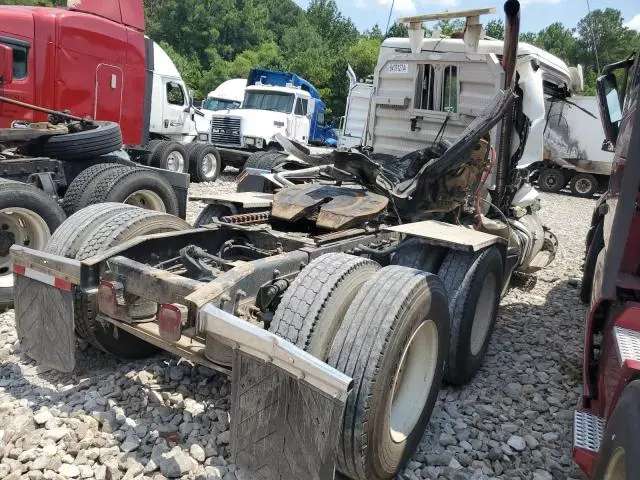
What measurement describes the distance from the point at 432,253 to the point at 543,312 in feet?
8.89

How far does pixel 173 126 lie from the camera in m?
12.8

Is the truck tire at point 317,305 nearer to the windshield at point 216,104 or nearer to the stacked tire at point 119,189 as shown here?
the stacked tire at point 119,189

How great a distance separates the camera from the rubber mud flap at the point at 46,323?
3.09 m

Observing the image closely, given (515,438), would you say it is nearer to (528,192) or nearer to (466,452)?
(466,452)

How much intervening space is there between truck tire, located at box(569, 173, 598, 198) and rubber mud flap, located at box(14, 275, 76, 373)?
769 inches

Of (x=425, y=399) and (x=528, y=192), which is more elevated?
(x=528, y=192)

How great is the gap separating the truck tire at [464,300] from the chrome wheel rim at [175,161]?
900 cm

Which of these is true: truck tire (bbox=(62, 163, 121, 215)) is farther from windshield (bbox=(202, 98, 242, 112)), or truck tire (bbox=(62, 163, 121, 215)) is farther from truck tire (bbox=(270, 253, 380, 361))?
windshield (bbox=(202, 98, 242, 112))

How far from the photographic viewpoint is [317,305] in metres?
2.62

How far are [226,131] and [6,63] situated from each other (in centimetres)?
768

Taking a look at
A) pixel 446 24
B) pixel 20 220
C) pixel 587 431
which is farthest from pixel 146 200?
pixel 446 24

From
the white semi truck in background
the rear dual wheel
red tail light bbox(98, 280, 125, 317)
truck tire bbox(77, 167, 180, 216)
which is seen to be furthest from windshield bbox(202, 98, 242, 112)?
the rear dual wheel

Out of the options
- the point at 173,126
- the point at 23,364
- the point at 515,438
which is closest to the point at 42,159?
the point at 23,364

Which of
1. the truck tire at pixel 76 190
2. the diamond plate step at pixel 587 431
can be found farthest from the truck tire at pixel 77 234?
the diamond plate step at pixel 587 431
